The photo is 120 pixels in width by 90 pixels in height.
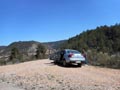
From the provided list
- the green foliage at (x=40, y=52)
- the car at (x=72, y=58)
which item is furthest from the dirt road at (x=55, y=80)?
the green foliage at (x=40, y=52)

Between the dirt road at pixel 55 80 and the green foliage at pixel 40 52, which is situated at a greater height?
the green foliage at pixel 40 52

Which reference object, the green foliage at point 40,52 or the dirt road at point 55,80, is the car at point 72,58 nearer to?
the dirt road at point 55,80

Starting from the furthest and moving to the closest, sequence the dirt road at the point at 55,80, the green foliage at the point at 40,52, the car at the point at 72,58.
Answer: the green foliage at the point at 40,52 → the car at the point at 72,58 → the dirt road at the point at 55,80

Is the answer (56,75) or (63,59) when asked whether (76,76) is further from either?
(63,59)

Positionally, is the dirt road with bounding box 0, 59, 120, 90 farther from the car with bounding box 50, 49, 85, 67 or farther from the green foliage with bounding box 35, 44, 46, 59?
the green foliage with bounding box 35, 44, 46, 59

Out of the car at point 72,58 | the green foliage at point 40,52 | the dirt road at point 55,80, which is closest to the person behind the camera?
the dirt road at point 55,80

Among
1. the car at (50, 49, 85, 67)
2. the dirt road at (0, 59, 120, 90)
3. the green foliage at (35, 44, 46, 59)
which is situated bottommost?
the dirt road at (0, 59, 120, 90)

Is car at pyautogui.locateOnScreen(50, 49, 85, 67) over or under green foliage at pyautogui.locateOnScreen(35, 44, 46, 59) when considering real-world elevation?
under

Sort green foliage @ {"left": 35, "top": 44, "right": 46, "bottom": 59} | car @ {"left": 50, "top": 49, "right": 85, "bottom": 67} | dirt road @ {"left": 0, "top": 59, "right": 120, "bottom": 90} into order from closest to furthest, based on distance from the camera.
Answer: dirt road @ {"left": 0, "top": 59, "right": 120, "bottom": 90}, car @ {"left": 50, "top": 49, "right": 85, "bottom": 67}, green foliage @ {"left": 35, "top": 44, "right": 46, "bottom": 59}

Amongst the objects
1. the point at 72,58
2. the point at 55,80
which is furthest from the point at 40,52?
the point at 55,80

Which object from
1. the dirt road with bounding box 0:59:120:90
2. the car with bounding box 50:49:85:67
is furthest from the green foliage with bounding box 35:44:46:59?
the dirt road with bounding box 0:59:120:90

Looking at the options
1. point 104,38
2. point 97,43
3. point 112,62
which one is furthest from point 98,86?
point 104,38

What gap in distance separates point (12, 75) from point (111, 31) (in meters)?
89.2

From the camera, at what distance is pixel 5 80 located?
1859 cm
